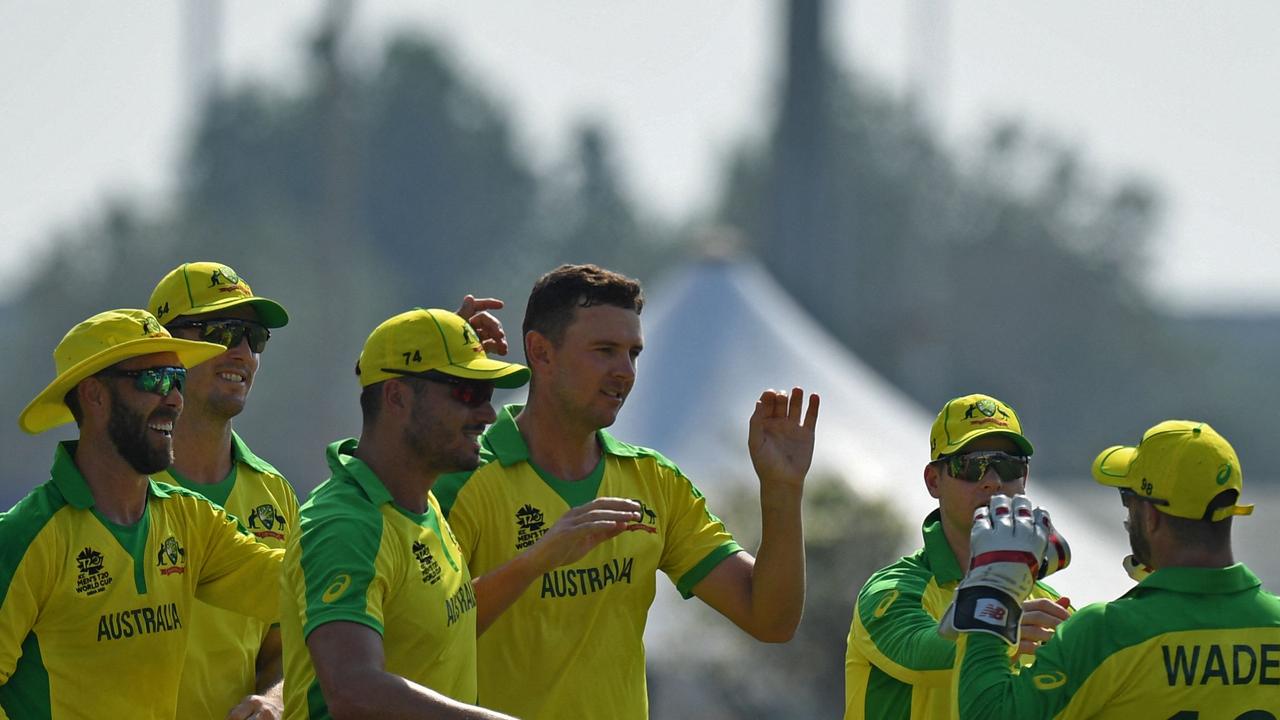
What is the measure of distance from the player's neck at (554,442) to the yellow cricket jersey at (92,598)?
1.03m

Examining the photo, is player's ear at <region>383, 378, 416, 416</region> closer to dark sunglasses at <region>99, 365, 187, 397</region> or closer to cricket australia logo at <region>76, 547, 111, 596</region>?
dark sunglasses at <region>99, 365, 187, 397</region>

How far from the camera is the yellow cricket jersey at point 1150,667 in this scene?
15.3 feet

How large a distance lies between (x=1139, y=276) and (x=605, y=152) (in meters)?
22.3

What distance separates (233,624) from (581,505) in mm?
1241

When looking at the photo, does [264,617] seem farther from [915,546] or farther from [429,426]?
[915,546]

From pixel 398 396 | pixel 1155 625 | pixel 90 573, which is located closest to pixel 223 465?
pixel 90 573

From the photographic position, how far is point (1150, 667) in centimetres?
466

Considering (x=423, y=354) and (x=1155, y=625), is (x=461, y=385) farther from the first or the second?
(x=1155, y=625)

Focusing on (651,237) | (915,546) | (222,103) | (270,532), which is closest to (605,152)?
(651,237)

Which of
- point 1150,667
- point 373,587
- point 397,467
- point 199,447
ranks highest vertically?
point 199,447

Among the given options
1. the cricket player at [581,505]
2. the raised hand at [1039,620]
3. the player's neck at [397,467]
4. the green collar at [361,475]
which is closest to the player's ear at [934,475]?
the cricket player at [581,505]

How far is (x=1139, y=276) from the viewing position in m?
70.1

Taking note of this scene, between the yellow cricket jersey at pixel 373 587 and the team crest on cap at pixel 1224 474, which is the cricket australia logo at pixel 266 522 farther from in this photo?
the team crest on cap at pixel 1224 474

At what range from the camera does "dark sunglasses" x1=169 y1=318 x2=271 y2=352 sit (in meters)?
6.13
